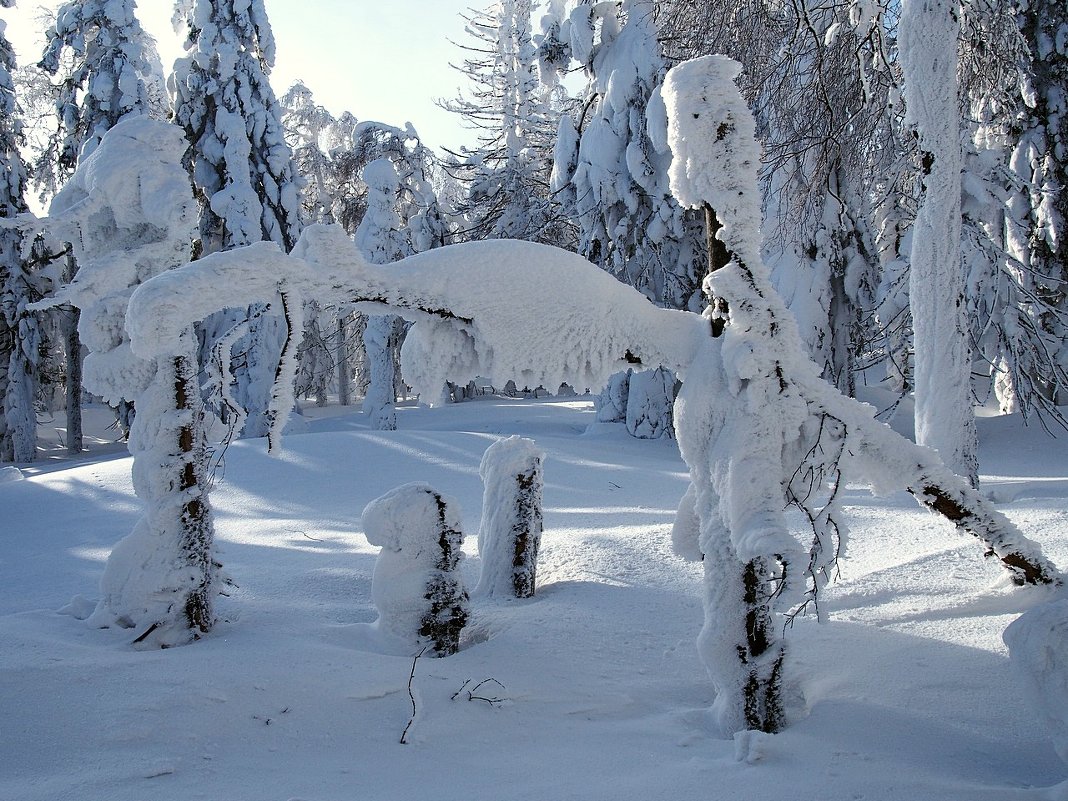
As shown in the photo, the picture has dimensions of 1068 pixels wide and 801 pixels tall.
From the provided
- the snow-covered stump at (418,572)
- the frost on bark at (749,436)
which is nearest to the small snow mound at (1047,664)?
the frost on bark at (749,436)

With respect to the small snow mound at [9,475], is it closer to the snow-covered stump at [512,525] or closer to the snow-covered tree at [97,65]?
the snow-covered tree at [97,65]

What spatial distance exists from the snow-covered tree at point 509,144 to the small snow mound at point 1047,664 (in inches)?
547

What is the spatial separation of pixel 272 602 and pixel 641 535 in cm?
328

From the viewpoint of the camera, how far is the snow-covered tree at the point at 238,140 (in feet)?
57.5

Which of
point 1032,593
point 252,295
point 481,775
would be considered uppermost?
point 252,295

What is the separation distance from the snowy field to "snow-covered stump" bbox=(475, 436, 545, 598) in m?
0.21

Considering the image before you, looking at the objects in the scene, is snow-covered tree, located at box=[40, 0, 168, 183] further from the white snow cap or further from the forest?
the white snow cap

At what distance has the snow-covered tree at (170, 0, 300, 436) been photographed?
17.5m

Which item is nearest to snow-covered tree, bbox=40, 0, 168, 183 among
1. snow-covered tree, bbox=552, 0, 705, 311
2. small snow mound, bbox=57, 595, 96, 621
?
snow-covered tree, bbox=552, 0, 705, 311

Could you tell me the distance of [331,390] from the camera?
146 feet

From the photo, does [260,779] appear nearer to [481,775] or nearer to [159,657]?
[481,775]

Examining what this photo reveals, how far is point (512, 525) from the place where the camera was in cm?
572

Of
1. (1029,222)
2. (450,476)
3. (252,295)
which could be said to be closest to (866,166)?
→ (1029,222)

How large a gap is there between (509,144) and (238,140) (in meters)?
11.5
